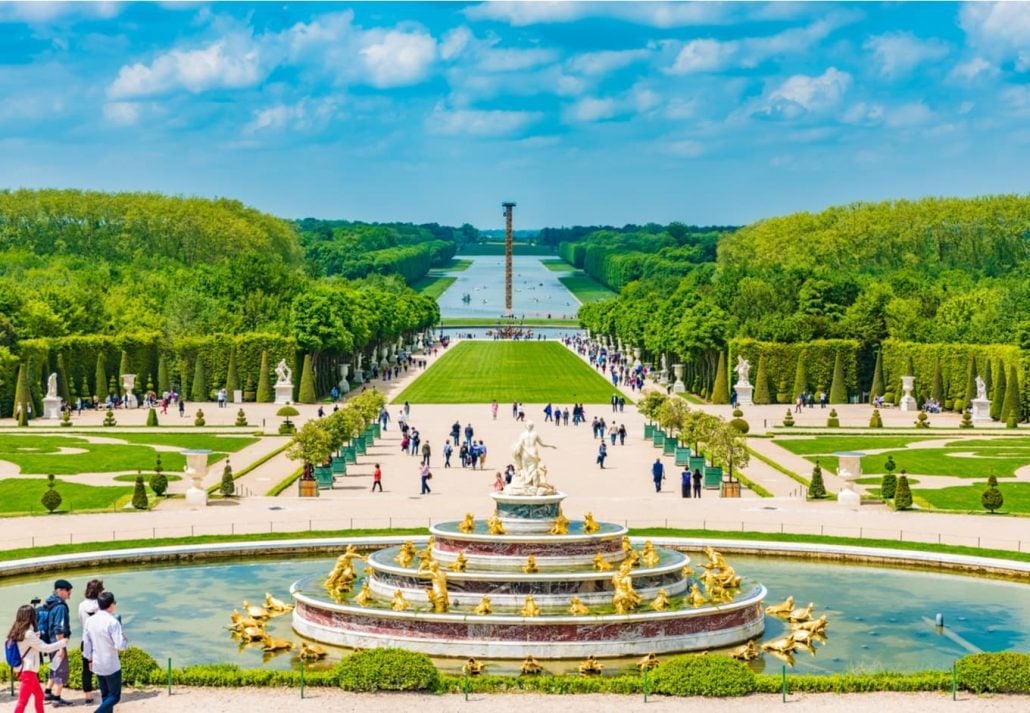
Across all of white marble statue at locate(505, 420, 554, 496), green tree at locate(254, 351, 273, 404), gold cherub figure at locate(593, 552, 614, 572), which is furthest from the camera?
green tree at locate(254, 351, 273, 404)

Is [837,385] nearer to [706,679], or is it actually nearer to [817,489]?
[817,489]

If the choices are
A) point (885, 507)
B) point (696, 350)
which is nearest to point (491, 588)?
point (885, 507)

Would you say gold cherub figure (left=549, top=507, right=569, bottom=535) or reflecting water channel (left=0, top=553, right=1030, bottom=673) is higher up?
gold cherub figure (left=549, top=507, right=569, bottom=535)

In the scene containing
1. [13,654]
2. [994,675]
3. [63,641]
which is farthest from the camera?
[994,675]

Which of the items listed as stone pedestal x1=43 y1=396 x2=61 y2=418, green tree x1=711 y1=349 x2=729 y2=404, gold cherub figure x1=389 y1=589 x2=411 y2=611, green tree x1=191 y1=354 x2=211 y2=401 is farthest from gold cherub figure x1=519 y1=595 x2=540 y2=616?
green tree x1=191 y1=354 x2=211 y2=401

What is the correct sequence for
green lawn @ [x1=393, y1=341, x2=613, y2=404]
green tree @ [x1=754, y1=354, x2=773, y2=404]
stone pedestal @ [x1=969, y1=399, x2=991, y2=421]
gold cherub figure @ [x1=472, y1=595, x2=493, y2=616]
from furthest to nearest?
green tree @ [x1=754, y1=354, x2=773, y2=404] → green lawn @ [x1=393, y1=341, x2=613, y2=404] → stone pedestal @ [x1=969, y1=399, x2=991, y2=421] → gold cherub figure @ [x1=472, y1=595, x2=493, y2=616]

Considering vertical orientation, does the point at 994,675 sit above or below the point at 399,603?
below

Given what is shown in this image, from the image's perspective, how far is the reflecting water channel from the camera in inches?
1300

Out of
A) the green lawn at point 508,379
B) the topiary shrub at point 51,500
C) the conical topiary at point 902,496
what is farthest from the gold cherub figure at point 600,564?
the green lawn at point 508,379

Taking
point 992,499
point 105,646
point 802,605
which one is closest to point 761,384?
point 992,499

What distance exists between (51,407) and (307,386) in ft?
55.2

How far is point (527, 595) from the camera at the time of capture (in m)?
34.6

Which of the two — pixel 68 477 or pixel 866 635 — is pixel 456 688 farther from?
pixel 68 477

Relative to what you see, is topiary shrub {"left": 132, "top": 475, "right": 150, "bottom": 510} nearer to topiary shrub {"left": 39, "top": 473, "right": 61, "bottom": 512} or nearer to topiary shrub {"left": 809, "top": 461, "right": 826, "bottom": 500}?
topiary shrub {"left": 39, "top": 473, "right": 61, "bottom": 512}
